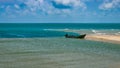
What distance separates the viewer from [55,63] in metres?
25.9

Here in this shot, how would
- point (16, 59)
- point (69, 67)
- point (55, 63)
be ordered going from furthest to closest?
point (16, 59) → point (55, 63) → point (69, 67)

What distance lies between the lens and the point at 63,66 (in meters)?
24.3

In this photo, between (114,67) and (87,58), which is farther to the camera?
(87,58)

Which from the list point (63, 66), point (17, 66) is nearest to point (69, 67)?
point (63, 66)

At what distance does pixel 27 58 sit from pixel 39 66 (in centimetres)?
500

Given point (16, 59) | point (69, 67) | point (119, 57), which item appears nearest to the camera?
point (69, 67)

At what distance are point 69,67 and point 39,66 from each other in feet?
8.40

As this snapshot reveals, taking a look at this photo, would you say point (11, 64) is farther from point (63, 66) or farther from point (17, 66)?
point (63, 66)

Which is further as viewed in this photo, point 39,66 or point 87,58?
point 87,58

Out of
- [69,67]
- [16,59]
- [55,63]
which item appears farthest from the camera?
[16,59]

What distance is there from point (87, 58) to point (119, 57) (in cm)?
354

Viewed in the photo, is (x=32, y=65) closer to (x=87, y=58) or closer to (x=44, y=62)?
(x=44, y=62)

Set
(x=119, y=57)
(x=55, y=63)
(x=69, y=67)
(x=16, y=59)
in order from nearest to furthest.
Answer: (x=69, y=67)
(x=55, y=63)
(x=16, y=59)
(x=119, y=57)

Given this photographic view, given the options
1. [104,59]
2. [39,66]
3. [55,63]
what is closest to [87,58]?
[104,59]
